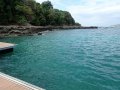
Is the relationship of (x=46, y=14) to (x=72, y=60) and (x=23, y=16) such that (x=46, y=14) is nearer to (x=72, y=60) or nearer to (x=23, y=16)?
(x=23, y=16)

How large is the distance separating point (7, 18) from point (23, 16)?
8.32 meters

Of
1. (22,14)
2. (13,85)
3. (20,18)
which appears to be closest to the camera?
(13,85)

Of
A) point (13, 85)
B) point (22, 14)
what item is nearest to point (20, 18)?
point (22, 14)

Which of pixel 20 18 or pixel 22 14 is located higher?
pixel 22 14

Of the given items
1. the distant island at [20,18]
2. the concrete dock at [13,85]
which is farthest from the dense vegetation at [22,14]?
the concrete dock at [13,85]

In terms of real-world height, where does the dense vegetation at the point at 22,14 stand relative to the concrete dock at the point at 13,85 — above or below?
above

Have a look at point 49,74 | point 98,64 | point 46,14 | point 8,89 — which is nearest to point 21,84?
point 8,89

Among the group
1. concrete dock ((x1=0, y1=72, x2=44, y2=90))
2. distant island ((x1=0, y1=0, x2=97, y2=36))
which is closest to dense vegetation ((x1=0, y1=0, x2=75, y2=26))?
distant island ((x1=0, y1=0, x2=97, y2=36))

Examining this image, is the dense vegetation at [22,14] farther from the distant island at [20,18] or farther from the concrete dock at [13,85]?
the concrete dock at [13,85]

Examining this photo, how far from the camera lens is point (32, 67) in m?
22.5

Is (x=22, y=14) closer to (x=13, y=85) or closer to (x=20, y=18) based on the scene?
(x=20, y=18)

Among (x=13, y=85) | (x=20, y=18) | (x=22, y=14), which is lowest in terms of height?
(x=13, y=85)

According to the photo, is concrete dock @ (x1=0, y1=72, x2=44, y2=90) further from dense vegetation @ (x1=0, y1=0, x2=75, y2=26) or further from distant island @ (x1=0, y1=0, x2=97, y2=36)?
dense vegetation @ (x1=0, y1=0, x2=75, y2=26)

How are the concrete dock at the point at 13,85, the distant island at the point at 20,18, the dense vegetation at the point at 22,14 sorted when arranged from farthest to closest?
the dense vegetation at the point at 22,14 → the distant island at the point at 20,18 → the concrete dock at the point at 13,85
